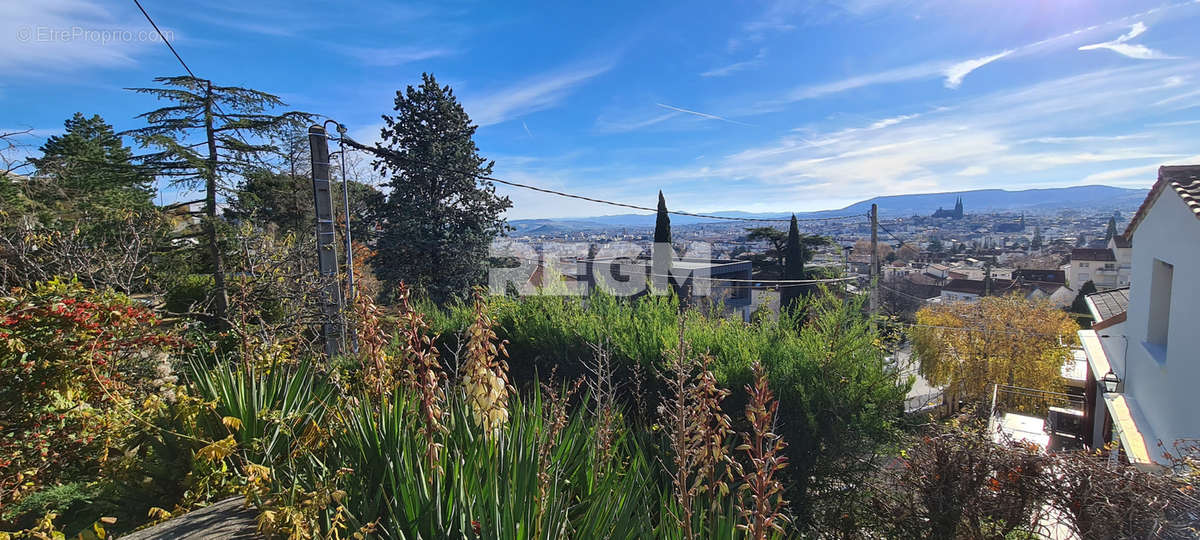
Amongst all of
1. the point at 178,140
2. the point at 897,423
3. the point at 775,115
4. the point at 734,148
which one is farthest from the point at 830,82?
the point at 178,140

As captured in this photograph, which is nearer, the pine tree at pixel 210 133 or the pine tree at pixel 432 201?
the pine tree at pixel 210 133

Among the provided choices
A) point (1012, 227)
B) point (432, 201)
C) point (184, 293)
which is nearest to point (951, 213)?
point (1012, 227)

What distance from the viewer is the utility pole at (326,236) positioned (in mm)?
5480

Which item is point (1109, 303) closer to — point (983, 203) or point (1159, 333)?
point (1159, 333)

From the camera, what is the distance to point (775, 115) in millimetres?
19125

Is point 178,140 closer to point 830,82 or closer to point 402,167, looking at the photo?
point 402,167

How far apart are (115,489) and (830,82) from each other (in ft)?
48.6

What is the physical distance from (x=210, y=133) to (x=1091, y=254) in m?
49.5

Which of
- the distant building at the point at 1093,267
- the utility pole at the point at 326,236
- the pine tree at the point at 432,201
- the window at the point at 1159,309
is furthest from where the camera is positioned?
the distant building at the point at 1093,267

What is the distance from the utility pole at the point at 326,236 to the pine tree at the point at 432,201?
7684 millimetres

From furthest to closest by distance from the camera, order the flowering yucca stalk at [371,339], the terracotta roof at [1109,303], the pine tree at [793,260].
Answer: the pine tree at [793,260] < the terracotta roof at [1109,303] < the flowering yucca stalk at [371,339]

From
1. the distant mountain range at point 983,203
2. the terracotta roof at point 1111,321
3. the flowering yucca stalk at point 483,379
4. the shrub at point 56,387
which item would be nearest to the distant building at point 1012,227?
the distant mountain range at point 983,203

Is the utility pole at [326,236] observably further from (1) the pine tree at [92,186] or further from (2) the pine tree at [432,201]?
(2) the pine tree at [432,201]

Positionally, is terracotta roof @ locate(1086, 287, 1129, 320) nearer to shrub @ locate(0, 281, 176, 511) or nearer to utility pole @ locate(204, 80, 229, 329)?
shrub @ locate(0, 281, 176, 511)
